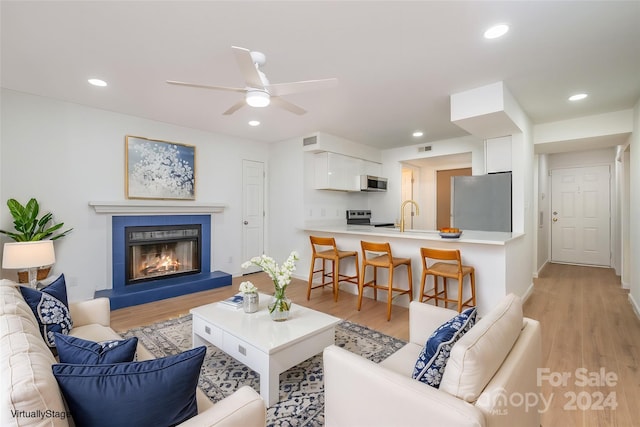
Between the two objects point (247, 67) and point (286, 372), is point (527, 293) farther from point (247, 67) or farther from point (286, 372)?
point (247, 67)

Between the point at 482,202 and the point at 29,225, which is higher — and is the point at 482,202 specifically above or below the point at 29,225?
above

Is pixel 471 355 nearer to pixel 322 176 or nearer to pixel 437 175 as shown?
pixel 322 176

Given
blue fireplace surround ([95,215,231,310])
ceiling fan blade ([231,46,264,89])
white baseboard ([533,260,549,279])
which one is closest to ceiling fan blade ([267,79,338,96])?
ceiling fan blade ([231,46,264,89])

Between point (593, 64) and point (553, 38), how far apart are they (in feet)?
2.62

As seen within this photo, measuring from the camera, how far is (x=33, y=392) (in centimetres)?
76

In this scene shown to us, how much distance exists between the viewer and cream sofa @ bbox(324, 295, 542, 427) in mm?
995

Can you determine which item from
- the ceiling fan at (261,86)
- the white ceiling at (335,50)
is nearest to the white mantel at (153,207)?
the white ceiling at (335,50)

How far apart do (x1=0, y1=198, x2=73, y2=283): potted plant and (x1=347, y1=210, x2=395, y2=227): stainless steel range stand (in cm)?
450

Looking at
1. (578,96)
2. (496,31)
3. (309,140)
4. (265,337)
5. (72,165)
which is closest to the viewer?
(265,337)

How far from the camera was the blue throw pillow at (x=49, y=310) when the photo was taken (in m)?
1.68

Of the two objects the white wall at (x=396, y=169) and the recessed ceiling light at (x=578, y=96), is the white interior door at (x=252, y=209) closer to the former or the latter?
the white wall at (x=396, y=169)

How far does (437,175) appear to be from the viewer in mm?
6910

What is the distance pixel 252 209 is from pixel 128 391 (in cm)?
469

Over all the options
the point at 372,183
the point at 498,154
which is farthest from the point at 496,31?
the point at 372,183
